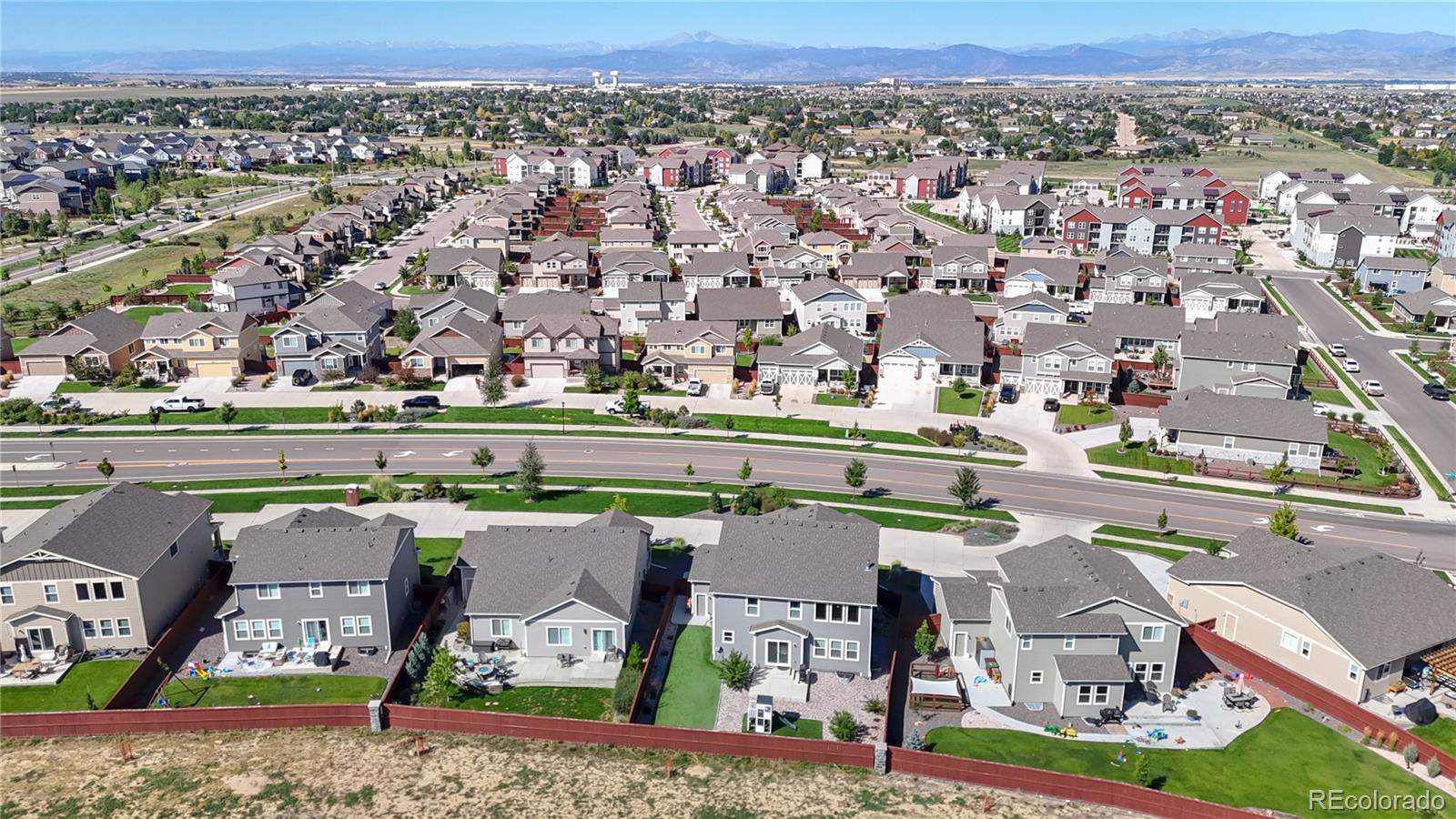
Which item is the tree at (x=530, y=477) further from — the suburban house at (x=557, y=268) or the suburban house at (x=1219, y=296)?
the suburban house at (x=1219, y=296)

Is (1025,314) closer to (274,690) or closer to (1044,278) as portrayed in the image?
(1044,278)

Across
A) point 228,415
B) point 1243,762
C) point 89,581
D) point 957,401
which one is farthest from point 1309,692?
point 228,415

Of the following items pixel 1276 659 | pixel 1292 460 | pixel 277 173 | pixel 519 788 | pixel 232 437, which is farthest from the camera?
pixel 277 173

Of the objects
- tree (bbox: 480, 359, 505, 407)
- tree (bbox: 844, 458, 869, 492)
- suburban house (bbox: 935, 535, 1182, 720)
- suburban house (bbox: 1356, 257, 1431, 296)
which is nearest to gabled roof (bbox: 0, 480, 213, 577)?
tree (bbox: 480, 359, 505, 407)

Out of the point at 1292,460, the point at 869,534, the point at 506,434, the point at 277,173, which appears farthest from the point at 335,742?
the point at 277,173

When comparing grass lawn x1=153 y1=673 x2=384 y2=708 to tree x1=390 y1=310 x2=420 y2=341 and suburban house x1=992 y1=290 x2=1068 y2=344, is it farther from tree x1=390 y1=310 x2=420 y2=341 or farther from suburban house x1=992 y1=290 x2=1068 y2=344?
suburban house x1=992 y1=290 x2=1068 y2=344

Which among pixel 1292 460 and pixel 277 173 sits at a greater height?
pixel 277 173

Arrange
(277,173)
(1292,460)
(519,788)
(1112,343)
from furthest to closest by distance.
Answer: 1. (277,173)
2. (1112,343)
3. (1292,460)
4. (519,788)

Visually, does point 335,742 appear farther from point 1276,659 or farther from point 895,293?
point 895,293
